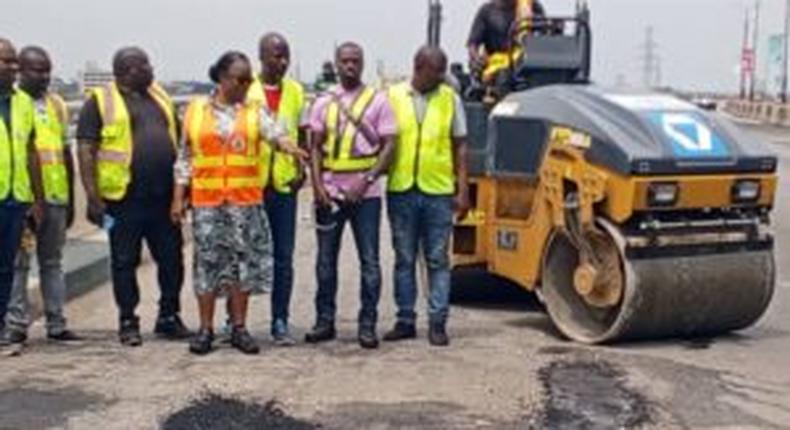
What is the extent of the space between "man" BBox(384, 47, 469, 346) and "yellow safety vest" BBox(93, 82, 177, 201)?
151 cm

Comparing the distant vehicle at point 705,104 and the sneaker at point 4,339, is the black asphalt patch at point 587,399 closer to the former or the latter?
the distant vehicle at point 705,104

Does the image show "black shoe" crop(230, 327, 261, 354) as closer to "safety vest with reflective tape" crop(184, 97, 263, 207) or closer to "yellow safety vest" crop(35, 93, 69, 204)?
"safety vest with reflective tape" crop(184, 97, 263, 207)

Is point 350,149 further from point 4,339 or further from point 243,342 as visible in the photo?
point 4,339

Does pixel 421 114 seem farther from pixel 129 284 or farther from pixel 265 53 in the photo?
pixel 129 284

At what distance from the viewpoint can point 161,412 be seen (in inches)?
250

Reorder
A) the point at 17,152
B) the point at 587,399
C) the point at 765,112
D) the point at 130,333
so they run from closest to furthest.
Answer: the point at 587,399, the point at 17,152, the point at 130,333, the point at 765,112

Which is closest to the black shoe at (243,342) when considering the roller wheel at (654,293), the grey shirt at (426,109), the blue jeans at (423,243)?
the blue jeans at (423,243)

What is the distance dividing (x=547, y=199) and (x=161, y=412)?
3.14 meters

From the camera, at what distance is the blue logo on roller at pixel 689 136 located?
7.95 meters

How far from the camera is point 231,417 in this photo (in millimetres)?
6289

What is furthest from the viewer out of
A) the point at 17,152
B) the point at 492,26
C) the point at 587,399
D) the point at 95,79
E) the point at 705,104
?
the point at 95,79

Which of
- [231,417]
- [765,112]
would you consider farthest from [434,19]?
[765,112]

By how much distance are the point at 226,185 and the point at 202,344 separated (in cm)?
89

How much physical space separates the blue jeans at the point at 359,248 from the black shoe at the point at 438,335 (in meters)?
0.35
